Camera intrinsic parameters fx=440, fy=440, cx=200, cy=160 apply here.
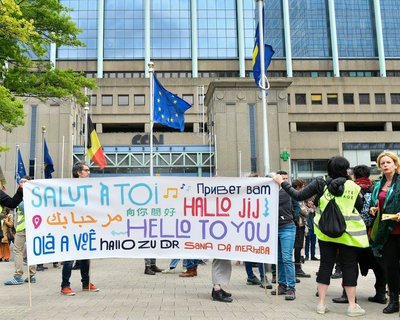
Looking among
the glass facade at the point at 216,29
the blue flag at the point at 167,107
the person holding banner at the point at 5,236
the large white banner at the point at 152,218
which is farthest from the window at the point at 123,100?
the large white banner at the point at 152,218

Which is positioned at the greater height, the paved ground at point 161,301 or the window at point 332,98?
the window at point 332,98

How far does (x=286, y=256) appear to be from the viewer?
285 inches

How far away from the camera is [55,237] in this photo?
6.98 meters

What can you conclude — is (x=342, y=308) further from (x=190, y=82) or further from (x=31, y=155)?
(x=190, y=82)

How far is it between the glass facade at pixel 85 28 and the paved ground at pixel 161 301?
54.0m

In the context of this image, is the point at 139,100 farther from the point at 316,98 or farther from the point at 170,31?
the point at 316,98

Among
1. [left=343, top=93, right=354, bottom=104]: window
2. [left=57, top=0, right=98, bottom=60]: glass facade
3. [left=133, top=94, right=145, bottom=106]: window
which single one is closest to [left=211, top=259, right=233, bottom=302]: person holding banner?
[left=133, top=94, right=145, bottom=106]: window

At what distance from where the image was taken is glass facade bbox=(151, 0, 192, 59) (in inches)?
2360

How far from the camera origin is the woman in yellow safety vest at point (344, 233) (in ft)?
19.5

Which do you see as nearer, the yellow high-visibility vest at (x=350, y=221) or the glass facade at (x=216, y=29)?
the yellow high-visibility vest at (x=350, y=221)

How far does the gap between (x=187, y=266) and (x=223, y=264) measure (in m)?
2.87

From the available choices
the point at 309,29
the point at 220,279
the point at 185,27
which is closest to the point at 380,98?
the point at 309,29

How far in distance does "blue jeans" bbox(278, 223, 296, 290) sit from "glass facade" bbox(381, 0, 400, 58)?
2470 inches

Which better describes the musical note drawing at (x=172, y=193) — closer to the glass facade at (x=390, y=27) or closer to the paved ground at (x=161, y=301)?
the paved ground at (x=161, y=301)
